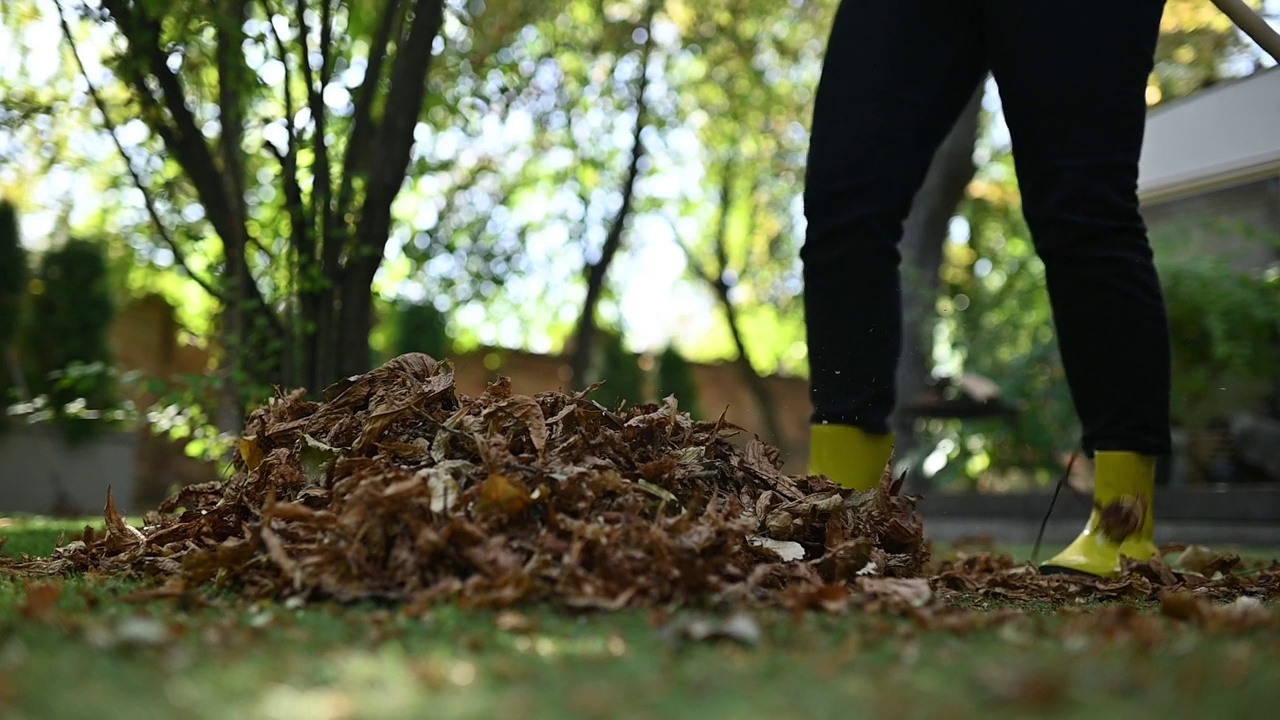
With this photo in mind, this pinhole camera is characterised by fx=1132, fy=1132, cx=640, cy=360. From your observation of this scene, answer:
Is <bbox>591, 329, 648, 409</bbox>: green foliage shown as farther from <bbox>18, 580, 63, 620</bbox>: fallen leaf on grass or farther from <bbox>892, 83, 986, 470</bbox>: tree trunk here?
<bbox>18, 580, 63, 620</bbox>: fallen leaf on grass

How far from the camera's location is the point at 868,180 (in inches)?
87.1

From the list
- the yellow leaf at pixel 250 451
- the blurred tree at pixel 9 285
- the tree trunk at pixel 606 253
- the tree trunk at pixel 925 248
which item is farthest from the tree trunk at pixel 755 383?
the yellow leaf at pixel 250 451

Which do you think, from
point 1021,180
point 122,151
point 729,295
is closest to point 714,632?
point 1021,180

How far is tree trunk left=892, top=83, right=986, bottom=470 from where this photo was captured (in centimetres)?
865

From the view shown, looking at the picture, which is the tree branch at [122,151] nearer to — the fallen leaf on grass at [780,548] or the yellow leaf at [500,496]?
the yellow leaf at [500,496]

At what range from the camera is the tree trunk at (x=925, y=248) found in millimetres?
8648

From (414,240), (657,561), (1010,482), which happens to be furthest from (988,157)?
(657,561)

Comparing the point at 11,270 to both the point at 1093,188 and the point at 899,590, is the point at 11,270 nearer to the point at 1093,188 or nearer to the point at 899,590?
the point at 1093,188

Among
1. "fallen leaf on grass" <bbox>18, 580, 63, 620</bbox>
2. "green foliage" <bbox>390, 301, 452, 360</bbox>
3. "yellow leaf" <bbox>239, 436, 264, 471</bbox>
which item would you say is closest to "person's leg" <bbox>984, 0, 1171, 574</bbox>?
"yellow leaf" <bbox>239, 436, 264, 471</bbox>

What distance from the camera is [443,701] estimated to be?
85 centimetres

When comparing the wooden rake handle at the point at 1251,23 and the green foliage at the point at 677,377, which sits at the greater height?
the wooden rake handle at the point at 1251,23

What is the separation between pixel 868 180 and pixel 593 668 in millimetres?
1440

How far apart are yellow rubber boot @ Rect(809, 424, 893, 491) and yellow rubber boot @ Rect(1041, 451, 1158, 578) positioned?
0.37m

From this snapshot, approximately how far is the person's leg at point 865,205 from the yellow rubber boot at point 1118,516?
402 millimetres
